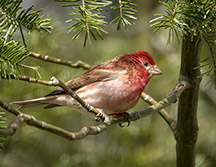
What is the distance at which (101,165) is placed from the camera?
404cm

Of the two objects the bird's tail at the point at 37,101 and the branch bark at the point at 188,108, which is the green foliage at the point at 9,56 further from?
the bird's tail at the point at 37,101

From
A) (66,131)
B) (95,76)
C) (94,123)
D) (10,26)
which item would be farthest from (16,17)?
(94,123)

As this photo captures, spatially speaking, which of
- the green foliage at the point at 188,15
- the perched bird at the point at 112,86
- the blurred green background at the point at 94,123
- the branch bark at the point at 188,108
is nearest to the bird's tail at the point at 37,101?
the perched bird at the point at 112,86

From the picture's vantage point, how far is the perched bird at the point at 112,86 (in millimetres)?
3035

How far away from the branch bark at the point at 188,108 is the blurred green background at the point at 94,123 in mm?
1144

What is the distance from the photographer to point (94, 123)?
461 centimetres

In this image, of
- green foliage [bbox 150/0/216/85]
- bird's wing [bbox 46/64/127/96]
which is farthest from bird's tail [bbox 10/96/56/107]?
green foliage [bbox 150/0/216/85]

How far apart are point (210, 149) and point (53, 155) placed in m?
1.71

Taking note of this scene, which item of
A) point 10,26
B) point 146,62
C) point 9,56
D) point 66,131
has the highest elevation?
point 10,26

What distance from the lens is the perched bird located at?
9.96ft

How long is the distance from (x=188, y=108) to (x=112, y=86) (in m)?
0.68

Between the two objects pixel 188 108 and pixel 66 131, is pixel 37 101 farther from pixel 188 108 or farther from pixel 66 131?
pixel 66 131

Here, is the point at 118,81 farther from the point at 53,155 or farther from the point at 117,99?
the point at 53,155

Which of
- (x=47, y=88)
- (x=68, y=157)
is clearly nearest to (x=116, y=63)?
(x=47, y=88)
